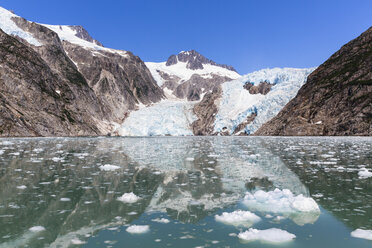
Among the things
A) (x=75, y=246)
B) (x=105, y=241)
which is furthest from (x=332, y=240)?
(x=75, y=246)

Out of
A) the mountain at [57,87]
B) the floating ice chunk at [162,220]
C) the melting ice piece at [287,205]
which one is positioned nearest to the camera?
the floating ice chunk at [162,220]

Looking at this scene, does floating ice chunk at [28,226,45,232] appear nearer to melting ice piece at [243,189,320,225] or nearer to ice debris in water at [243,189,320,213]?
melting ice piece at [243,189,320,225]

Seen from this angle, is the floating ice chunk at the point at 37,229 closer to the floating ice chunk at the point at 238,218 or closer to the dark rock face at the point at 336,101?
the floating ice chunk at the point at 238,218

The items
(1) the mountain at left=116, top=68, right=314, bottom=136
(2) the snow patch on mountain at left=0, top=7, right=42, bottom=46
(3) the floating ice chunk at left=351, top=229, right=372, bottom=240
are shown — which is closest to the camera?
(3) the floating ice chunk at left=351, top=229, right=372, bottom=240

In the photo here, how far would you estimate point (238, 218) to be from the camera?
23.0 ft

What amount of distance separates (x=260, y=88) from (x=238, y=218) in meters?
100

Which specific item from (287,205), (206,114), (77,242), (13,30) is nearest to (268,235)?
(287,205)

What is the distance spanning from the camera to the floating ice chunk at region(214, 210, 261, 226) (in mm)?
6836

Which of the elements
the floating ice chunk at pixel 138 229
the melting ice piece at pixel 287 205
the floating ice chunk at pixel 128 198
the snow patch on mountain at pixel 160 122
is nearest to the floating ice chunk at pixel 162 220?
the floating ice chunk at pixel 138 229

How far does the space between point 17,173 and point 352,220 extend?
523 inches

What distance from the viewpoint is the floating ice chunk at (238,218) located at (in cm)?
684

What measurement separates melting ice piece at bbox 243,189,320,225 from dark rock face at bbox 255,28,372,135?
59260 millimetres

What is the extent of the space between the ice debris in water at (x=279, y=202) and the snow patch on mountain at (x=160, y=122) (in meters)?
87.4

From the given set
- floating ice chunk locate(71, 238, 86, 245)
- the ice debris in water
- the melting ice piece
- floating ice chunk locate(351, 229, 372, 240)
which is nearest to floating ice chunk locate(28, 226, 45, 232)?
floating ice chunk locate(71, 238, 86, 245)
